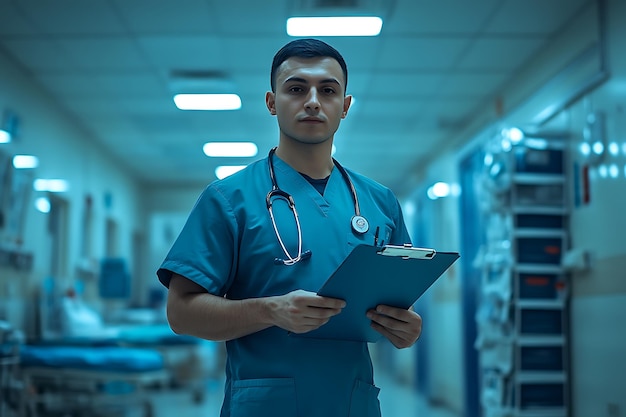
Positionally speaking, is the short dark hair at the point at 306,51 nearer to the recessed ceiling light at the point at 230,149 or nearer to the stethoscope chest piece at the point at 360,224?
the stethoscope chest piece at the point at 360,224

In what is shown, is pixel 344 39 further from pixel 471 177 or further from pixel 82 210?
pixel 82 210

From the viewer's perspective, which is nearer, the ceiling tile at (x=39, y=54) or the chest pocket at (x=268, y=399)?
the chest pocket at (x=268, y=399)

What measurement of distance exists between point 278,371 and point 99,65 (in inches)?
189

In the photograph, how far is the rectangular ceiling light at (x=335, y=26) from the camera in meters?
4.57

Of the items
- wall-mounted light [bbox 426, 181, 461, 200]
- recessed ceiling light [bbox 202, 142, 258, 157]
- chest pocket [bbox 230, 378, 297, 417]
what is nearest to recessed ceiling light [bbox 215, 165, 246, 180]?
recessed ceiling light [bbox 202, 142, 258, 157]

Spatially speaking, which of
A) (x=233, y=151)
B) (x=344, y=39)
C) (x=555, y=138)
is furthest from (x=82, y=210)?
(x=555, y=138)

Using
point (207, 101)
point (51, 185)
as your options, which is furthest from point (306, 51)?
point (51, 185)

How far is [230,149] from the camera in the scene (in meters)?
8.34

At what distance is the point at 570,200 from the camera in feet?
14.8

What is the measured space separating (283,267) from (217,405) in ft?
19.3

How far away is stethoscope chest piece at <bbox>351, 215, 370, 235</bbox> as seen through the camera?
1255mm

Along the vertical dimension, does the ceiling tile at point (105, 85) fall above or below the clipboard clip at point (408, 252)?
above

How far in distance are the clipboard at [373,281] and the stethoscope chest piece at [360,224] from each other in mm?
160

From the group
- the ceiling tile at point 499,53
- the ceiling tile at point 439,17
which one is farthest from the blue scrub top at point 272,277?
the ceiling tile at point 499,53
